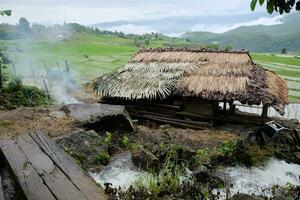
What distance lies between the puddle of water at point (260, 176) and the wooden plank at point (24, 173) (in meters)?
4.44

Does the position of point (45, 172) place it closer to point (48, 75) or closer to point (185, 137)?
point (185, 137)

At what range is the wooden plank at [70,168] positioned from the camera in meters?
3.17

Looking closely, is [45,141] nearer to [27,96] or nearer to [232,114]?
[232,114]

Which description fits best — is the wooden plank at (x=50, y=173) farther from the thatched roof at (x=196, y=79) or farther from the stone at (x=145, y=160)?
the thatched roof at (x=196, y=79)

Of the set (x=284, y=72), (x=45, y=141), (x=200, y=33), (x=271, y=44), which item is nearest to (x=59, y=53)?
(x=284, y=72)

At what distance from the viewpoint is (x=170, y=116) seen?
14352 mm

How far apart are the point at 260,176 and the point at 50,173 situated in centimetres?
614

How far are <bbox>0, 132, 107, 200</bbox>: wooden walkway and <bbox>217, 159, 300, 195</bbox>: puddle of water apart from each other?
4.21 metres

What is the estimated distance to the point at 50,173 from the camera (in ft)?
11.6

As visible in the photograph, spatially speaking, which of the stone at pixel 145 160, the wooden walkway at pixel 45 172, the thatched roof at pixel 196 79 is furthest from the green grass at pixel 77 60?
the wooden walkway at pixel 45 172

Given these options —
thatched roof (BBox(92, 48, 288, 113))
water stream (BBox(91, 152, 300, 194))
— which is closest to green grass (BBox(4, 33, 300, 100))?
thatched roof (BBox(92, 48, 288, 113))

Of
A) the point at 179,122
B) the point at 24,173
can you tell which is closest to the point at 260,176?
the point at 179,122

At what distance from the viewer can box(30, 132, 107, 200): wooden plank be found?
3174 mm

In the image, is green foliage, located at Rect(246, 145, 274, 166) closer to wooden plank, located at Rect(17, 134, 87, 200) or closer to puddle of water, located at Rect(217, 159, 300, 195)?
puddle of water, located at Rect(217, 159, 300, 195)
